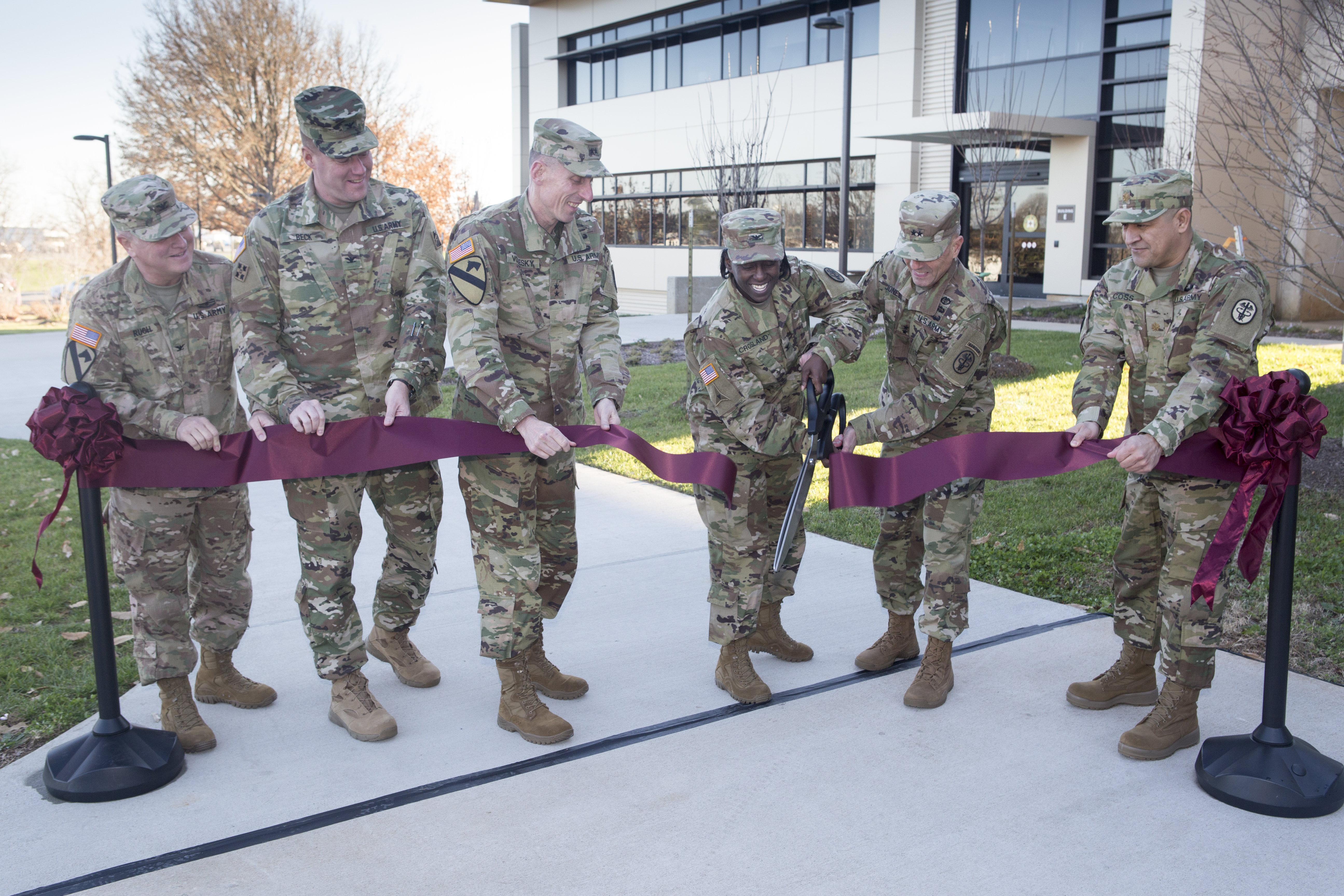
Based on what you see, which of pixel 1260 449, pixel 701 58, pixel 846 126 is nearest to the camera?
pixel 1260 449

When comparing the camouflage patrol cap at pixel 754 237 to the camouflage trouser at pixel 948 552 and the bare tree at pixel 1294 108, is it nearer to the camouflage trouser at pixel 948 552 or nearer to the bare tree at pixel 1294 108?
the camouflage trouser at pixel 948 552

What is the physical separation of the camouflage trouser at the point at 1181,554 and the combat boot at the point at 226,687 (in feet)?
11.6

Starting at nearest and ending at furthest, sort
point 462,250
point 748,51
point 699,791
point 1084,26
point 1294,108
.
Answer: point 699,791, point 462,250, point 1294,108, point 1084,26, point 748,51

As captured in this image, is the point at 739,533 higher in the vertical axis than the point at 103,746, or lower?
higher

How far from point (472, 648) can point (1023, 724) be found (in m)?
2.46

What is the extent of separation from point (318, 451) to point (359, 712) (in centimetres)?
102

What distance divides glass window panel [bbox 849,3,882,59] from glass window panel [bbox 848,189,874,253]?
3.30 meters

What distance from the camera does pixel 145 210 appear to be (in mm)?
3650

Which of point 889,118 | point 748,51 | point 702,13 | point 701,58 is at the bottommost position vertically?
point 889,118

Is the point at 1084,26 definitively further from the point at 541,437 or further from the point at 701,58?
the point at 541,437

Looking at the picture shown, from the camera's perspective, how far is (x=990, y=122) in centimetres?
1614

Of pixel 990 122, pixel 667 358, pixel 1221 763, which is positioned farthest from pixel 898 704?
pixel 990 122

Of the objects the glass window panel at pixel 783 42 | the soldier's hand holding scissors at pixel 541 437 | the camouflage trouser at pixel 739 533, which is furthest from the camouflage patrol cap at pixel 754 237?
the glass window panel at pixel 783 42

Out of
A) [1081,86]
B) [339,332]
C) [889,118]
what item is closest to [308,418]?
[339,332]
